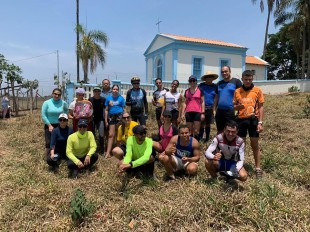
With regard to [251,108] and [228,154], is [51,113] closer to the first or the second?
[228,154]

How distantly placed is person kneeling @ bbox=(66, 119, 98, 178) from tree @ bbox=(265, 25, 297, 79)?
108 ft

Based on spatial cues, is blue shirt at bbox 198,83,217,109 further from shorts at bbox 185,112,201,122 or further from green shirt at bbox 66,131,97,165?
green shirt at bbox 66,131,97,165

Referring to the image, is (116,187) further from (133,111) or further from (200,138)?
(200,138)

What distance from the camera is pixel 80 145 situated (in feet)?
16.6

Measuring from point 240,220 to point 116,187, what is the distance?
6.07 feet

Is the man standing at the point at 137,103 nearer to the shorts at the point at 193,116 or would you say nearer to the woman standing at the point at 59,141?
the shorts at the point at 193,116

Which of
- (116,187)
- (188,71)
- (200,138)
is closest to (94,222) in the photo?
(116,187)

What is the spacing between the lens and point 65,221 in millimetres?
3404

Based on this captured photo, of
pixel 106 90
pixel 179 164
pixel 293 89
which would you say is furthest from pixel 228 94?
pixel 293 89

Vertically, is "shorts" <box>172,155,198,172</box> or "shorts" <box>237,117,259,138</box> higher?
"shorts" <box>237,117,259,138</box>

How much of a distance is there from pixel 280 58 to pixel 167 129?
33.3 m

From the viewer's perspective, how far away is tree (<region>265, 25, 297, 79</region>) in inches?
1312

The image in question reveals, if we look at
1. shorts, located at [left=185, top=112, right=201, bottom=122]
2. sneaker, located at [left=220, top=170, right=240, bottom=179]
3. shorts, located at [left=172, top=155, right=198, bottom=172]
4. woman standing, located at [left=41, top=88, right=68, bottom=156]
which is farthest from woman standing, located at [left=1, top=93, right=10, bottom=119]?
sneaker, located at [left=220, top=170, right=240, bottom=179]

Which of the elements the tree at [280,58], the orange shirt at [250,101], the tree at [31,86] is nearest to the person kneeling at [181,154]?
the orange shirt at [250,101]
